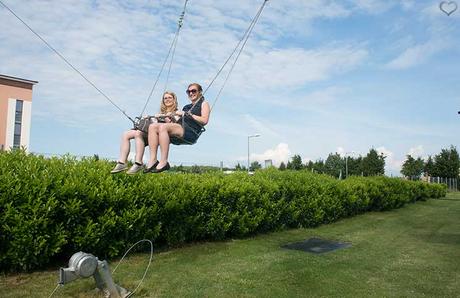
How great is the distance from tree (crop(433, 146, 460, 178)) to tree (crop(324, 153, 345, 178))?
1900 centimetres

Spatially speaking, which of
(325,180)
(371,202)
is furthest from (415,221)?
(325,180)

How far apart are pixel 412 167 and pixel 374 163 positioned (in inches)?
206

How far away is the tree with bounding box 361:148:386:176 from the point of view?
64938 mm

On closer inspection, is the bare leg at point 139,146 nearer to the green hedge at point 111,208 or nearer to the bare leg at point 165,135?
the bare leg at point 165,135

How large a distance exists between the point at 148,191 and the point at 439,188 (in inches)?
1217

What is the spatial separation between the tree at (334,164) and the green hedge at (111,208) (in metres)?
66.0

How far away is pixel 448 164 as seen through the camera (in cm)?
5988

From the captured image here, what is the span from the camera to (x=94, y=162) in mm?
9391

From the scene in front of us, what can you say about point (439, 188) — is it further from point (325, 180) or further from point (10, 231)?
point (10, 231)

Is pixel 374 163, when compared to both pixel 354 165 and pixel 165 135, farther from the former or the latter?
pixel 165 135

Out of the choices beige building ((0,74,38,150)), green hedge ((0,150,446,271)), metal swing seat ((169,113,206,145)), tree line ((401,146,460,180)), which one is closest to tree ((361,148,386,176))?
tree line ((401,146,460,180))

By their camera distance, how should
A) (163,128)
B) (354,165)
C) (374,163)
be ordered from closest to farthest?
(163,128) → (374,163) → (354,165)

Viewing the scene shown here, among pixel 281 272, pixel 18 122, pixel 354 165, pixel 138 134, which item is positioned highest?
pixel 18 122

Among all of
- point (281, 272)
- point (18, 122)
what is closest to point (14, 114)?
point (18, 122)
